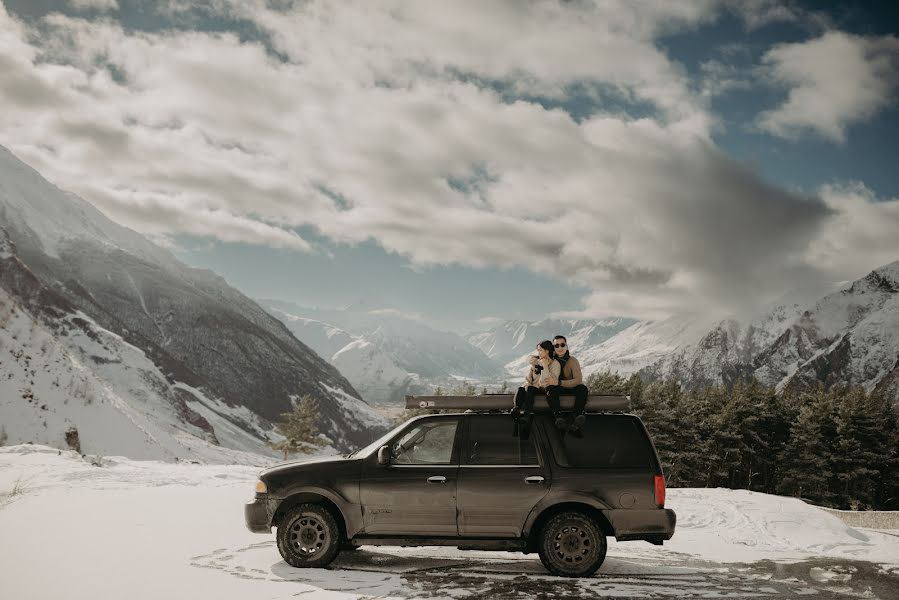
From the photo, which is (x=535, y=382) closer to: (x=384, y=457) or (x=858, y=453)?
(x=384, y=457)

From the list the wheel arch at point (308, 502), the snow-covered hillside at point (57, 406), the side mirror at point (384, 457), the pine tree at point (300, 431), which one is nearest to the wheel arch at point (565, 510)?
the side mirror at point (384, 457)

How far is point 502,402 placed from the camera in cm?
786

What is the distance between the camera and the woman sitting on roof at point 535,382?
7.77m

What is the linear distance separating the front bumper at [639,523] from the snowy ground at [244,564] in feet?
1.93

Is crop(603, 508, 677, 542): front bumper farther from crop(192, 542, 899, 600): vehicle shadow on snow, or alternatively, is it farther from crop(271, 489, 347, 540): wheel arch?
crop(271, 489, 347, 540): wheel arch

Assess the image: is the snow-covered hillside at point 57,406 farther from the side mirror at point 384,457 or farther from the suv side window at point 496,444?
the suv side window at point 496,444

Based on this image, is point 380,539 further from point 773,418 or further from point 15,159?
point 15,159

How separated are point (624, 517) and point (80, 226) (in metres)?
225

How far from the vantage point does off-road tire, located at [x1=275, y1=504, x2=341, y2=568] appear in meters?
7.65

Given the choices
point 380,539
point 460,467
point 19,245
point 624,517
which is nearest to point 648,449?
point 624,517

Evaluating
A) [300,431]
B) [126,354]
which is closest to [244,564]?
[300,431]

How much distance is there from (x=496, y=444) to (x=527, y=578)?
1.68 meters

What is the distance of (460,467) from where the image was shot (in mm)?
7723

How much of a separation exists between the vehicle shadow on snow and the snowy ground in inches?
0.9
